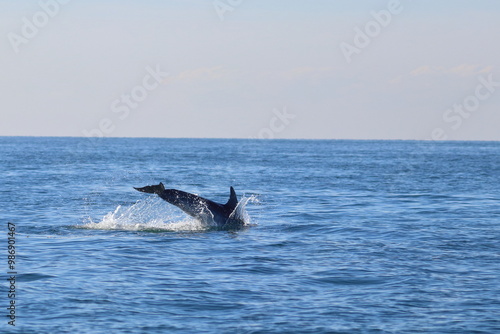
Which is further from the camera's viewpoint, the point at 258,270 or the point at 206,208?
the point at 206,208

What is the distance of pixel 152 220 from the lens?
90.9ft

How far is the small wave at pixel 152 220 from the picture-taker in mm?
25062

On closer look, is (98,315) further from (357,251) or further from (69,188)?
(69,188)

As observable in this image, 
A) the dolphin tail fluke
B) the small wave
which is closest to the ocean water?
the small wave

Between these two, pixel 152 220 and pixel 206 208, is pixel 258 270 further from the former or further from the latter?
pixel 152 220

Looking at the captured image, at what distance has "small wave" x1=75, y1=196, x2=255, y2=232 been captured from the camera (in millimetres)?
25062

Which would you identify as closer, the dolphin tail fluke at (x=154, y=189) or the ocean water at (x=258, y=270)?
the ocean water at (x=258, y=270)

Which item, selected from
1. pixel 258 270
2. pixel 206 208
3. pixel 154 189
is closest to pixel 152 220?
pixel 206 208

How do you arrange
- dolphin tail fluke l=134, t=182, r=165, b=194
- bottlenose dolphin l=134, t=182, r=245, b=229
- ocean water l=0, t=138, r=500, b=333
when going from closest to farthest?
ocean water l=0, t=138, r=500, b=333
dolphin tail fluke l=134, t=182, r=165, b=194
bottlenose dolphin l=134, t=182, r=245, b=229

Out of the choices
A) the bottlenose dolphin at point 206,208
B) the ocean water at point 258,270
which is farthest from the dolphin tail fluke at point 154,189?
the ocean water at point 258,270

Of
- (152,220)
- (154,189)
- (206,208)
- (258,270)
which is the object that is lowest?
(258,270)

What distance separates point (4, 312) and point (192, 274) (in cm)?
471

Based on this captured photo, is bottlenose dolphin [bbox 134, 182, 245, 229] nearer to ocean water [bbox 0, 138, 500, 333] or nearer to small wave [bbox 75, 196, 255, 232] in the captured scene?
small wave [bbox 75, 196, 255, 232]

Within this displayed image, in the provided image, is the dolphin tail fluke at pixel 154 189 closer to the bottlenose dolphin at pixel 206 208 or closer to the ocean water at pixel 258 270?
the bottlenose dolphin at pixel 206 208
